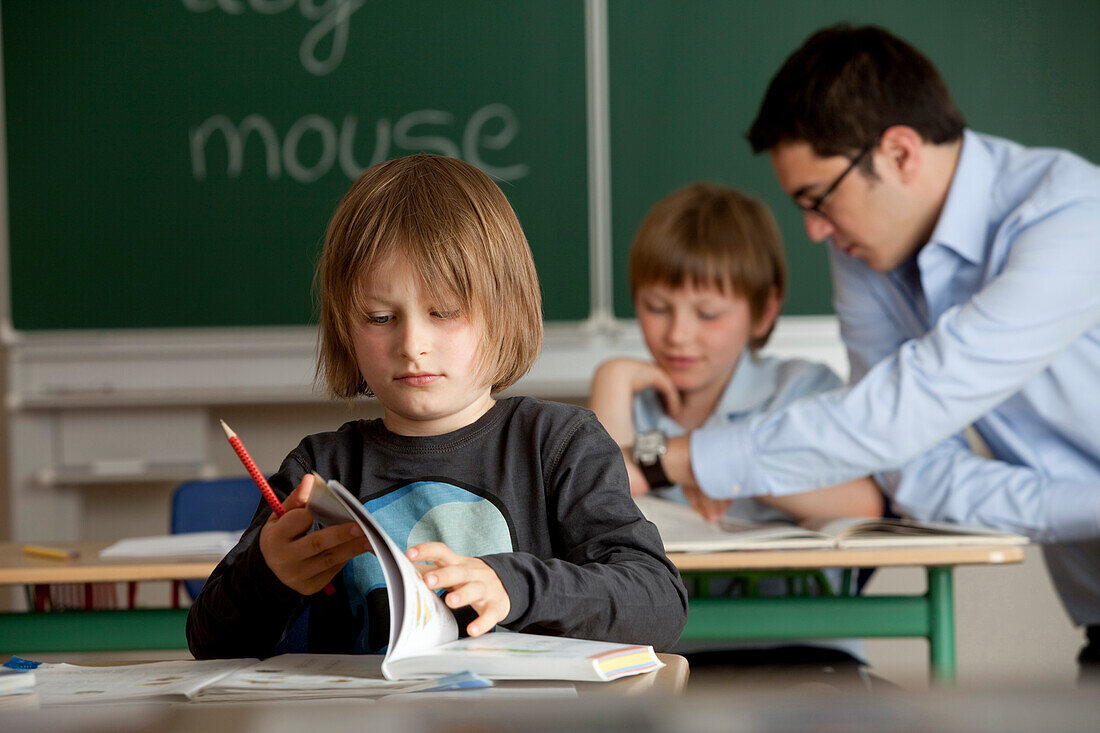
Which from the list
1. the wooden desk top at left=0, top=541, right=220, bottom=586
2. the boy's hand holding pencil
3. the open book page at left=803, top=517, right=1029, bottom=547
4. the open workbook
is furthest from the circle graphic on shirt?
the open book page at left=803, top=517, right=1029, bottom=547

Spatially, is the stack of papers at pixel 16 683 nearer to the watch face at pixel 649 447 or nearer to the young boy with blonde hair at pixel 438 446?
the young boy with blonde hair at pixel 438 446

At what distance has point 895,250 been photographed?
1.98 metres

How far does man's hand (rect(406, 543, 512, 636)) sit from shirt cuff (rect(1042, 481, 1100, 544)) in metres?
1.25

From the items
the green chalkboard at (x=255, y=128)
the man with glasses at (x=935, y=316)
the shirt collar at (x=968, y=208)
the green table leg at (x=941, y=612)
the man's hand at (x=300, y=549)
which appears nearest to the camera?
the man's hand at (x=300, y=549)

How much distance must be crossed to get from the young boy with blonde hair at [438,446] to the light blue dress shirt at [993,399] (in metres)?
0.87

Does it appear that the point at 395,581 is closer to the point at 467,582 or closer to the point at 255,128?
the point at 467,582

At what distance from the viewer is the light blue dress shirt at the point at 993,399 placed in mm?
1725

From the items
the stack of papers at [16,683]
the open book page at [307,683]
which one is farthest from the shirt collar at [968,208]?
the stack of papers at [16,683]

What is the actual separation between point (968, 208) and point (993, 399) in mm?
358

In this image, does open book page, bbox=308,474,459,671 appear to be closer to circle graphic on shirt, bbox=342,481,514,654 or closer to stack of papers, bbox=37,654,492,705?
stack of papers, bbox=37,654,492,705

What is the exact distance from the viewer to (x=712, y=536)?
158 cm

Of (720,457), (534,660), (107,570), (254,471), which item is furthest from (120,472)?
(534,660)

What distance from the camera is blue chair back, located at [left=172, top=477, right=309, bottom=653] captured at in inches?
86.5

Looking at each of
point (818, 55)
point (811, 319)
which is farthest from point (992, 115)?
point (818, 55)
